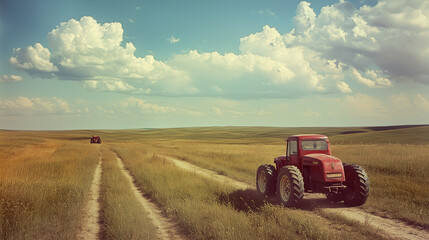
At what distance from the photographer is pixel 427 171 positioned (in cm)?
1430

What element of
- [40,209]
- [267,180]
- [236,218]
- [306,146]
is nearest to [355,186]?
[306,146]

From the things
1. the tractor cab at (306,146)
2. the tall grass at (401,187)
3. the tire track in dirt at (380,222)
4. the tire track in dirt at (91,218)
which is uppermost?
the tractor cab at (306,146)

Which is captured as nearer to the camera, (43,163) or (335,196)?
(335,196)

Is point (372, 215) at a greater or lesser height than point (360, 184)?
lesser

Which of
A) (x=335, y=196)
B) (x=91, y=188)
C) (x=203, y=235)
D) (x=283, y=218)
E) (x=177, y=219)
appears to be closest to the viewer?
(x=203, y=235)

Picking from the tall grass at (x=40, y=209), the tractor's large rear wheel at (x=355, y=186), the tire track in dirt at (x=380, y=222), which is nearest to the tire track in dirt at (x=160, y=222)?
the tall grass at (x=40, y=209)

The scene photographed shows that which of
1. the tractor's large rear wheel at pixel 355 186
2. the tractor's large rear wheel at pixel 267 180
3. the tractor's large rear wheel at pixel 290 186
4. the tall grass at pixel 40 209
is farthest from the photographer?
the tractor's large rear wheel at pixel 267 180

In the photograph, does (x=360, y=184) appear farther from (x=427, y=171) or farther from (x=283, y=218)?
(x=427, y=171)

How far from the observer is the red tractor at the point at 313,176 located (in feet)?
31.3

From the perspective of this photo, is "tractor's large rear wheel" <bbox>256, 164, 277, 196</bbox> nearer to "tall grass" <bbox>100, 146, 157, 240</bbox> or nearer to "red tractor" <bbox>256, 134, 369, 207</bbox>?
"red tractor" <bbox>256, 134, 369, 207</bbox>

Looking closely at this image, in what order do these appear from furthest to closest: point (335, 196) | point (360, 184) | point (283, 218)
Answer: point (335, 196) → point (360, 184) → point (283, 218)

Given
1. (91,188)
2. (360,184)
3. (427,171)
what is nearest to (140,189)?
(91,188)

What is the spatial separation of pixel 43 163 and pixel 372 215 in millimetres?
20122

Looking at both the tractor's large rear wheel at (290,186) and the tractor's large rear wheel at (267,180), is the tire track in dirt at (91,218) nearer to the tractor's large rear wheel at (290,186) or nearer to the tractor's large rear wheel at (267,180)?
the tractor's large rear wheel at (290,186)
